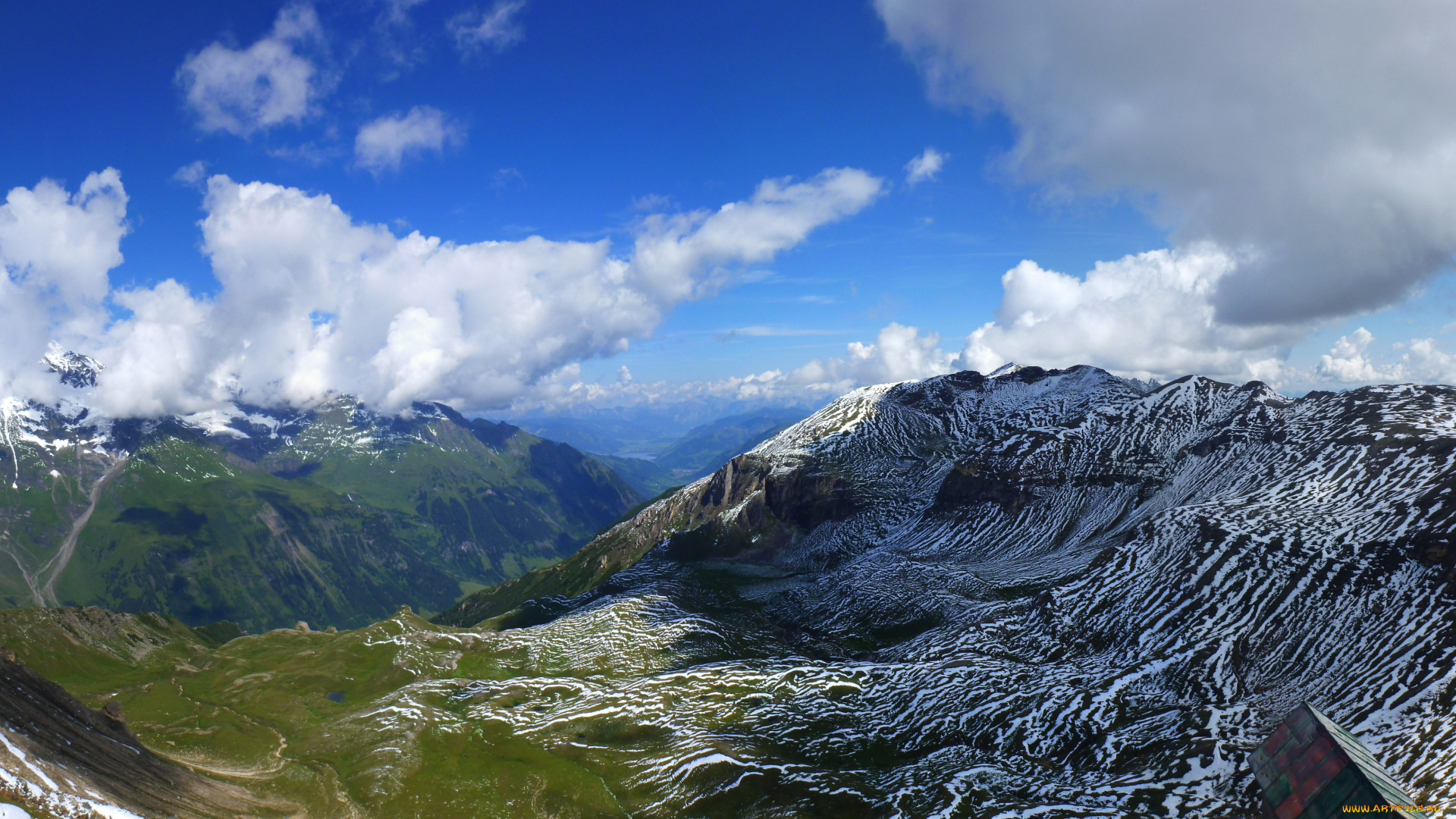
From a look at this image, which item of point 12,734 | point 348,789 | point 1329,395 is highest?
point 1329,395

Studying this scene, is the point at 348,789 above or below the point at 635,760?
below

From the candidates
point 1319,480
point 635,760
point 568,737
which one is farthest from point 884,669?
point 1319,480

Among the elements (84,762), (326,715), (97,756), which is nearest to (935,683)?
(326,715)

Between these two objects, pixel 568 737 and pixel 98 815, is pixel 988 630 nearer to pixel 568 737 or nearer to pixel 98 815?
pixel 568 737

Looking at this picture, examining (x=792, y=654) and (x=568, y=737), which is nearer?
(x=568, y=737)

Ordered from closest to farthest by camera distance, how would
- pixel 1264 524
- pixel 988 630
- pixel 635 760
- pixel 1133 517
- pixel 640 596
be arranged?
pixel 635 760, pixel 1264 524, pixel 988 630, pixel 1133 517, pixel 640 596

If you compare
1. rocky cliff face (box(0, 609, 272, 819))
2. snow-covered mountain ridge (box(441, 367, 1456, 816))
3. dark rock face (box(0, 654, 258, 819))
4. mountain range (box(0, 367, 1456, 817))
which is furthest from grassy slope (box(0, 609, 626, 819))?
snow-covered mountain ridge (box(441, 367, 1456, 816))

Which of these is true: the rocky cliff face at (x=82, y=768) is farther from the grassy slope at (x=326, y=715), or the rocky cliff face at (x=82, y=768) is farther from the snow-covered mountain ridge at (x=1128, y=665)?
the snow-covered mountain ridge at (x=1128, y=665)

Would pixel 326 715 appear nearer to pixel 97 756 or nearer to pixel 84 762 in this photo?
pixel 97 756

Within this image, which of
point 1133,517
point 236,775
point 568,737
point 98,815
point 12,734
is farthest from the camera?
point 1133,517
